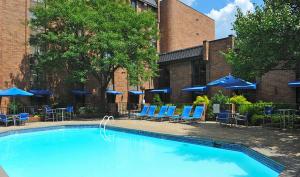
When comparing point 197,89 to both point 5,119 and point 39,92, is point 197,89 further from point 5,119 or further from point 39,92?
point 5,119

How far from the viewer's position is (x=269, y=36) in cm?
1159

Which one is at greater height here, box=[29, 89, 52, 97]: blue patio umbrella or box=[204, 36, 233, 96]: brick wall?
box=[204, 36, 233, 96]: brick wall

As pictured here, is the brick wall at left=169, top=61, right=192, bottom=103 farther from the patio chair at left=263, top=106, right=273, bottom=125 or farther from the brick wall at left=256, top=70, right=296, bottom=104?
the patio chair at left=263, top=106, right=273, bottom=125

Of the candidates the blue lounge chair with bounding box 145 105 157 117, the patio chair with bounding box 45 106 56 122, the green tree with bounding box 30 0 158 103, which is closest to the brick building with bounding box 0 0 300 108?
the green tree with bounding box 30 0 158 103

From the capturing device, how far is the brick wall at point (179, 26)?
41.1 metres

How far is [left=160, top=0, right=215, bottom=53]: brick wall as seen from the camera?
41.1 metres

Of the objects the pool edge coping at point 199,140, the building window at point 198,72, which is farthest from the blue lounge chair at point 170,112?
the building window at point 198,72

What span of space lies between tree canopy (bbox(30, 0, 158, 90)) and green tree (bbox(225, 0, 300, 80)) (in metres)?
11.4

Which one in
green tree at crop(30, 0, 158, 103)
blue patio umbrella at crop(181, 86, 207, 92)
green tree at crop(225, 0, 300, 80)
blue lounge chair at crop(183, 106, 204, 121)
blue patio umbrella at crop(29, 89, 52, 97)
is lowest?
blue lounge chair at crop(183, 106, 204, 121)

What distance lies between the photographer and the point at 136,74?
2472 cm

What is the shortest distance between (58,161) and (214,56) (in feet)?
64.1

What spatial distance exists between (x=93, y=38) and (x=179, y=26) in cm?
2025

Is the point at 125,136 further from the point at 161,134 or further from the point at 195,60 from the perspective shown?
the point at 195,60

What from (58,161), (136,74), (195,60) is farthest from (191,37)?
(58,161)
